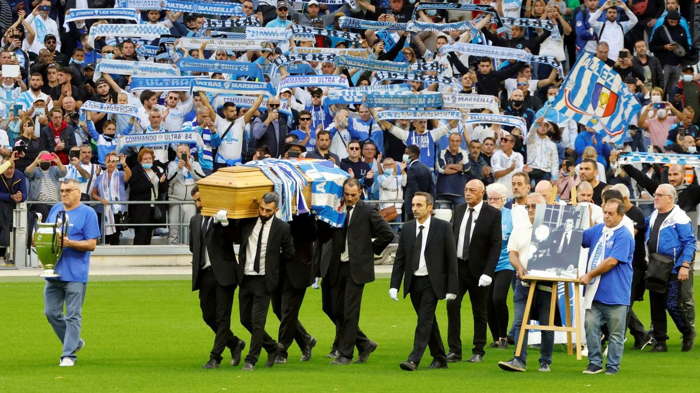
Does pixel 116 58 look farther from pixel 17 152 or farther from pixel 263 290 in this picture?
pixel 263 290

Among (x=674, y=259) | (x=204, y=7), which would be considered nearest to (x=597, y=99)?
(x=674, y=259)

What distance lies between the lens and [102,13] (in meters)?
30.9

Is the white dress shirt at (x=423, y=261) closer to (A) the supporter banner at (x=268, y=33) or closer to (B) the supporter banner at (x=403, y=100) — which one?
(B) the supporter banner at (x=403, y=100)

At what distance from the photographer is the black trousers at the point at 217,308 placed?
16.6 metres

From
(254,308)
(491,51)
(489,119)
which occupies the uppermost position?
(491,51)

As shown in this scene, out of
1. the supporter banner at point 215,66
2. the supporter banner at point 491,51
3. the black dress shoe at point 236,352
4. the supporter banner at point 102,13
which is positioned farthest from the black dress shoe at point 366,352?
the supporter banner at point 491,51

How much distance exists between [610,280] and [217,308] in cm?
405

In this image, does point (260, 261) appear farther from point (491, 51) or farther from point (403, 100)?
point (491, 51)

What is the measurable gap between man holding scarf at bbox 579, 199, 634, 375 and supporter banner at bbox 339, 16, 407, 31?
681 inches

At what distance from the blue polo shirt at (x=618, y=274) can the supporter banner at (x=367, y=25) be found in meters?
17.4

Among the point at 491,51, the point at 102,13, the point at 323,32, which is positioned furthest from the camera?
the point at 491,51

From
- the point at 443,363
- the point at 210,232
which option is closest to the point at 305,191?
the point at 210,232

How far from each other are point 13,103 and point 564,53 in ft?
43.2

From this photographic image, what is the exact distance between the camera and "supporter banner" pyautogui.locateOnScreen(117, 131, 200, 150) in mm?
26906
